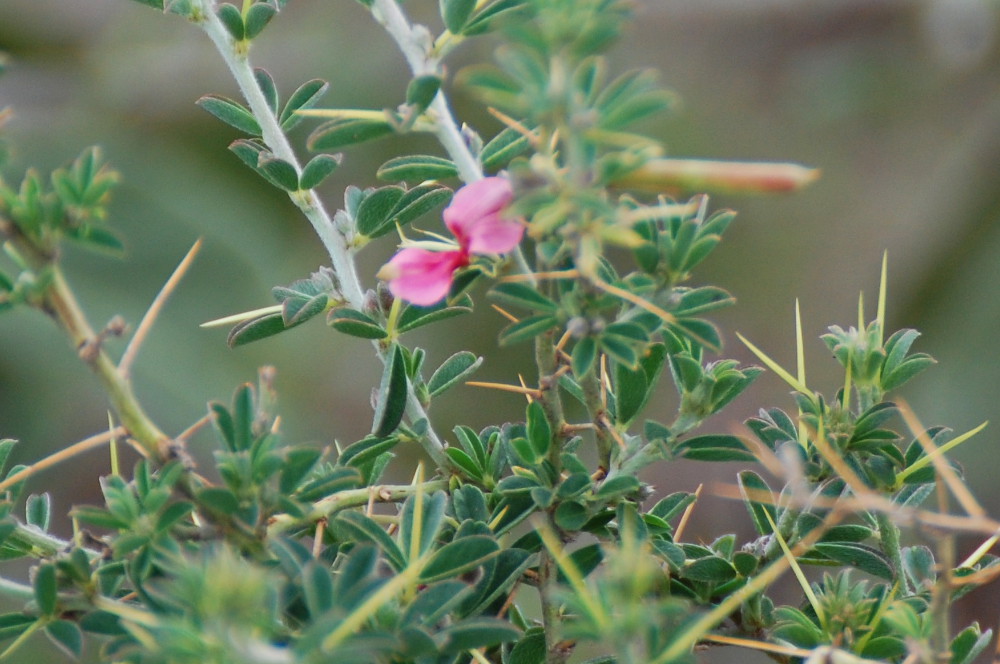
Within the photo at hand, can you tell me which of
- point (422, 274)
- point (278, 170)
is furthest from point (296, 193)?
point (422, 274)

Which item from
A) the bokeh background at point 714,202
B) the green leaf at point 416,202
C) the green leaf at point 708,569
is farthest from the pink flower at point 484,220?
the bokeh background at point 714,202

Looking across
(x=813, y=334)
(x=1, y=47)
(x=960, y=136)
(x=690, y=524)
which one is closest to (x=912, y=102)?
(x=960, y=136)

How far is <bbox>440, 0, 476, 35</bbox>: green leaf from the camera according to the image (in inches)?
20.2

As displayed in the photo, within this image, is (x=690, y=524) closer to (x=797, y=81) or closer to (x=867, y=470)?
(x=797, y=81)

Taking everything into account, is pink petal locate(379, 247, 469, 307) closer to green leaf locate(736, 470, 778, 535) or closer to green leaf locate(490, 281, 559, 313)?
green leaf locate(490, 281, 559, 313)

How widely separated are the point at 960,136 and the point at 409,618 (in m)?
2.47

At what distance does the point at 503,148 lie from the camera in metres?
0.55

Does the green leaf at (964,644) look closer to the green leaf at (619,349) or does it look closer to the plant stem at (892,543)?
the plant stem at (892,543)

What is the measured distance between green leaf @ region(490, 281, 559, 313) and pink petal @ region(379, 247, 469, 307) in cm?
4

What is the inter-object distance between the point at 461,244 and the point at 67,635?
0.26 meters

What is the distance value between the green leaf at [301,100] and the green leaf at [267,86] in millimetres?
11

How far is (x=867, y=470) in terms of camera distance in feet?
1.78

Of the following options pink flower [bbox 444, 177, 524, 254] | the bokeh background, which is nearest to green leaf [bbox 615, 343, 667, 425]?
pink flower [bbox 444, 177, 524, 254]

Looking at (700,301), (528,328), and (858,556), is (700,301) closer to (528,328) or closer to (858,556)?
(528,328)
